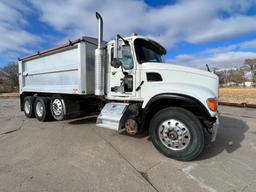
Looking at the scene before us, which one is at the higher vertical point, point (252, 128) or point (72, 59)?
point (72, 59)

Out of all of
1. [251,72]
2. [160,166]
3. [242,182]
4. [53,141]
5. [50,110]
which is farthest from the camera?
[251,72]

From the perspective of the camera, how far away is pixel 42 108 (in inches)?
238

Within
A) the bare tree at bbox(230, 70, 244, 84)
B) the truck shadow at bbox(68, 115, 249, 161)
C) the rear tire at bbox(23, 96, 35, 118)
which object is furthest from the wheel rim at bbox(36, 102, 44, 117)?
the bare tree at bbox(230, 70, 244, 84)

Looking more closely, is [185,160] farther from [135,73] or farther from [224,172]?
[135,73]

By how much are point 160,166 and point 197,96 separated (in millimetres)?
1447

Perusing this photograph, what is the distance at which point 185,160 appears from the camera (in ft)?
10.1

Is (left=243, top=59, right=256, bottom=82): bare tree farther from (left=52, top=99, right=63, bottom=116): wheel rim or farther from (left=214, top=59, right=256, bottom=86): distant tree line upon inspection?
(left=52, top=99, right=63, bottom=116): wheel rim

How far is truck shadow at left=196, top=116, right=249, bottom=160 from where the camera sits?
3.46 metres

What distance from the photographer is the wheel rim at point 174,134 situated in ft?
10.3

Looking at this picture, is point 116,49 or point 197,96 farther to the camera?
point 116,49

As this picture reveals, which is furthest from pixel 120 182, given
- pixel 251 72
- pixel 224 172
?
pixel 251 72

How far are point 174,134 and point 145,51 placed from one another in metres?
2.17

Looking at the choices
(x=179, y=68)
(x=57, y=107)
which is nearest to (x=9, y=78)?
(x=57, y=107)

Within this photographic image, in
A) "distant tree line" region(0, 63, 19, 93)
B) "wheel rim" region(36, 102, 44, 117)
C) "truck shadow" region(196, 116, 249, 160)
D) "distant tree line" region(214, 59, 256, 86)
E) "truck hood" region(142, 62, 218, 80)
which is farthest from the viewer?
"distant tree line" region(214, 59, 256, 86)
